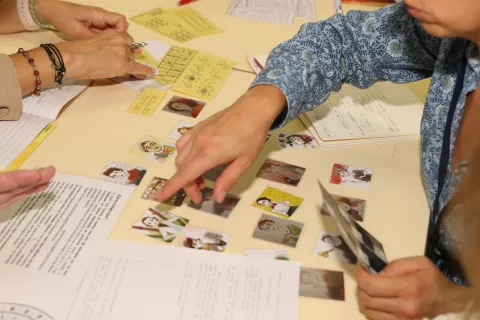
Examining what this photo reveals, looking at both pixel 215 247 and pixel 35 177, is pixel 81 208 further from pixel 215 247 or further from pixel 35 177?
pixel 215 247

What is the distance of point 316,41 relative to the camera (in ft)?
3.96

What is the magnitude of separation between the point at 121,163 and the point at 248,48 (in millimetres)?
555

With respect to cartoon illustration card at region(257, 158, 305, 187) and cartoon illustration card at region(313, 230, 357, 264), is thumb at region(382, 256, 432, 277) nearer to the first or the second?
cartoon illustration card at region(313, 230, 357, 264)

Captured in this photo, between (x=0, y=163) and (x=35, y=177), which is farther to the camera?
(x=0, y=163)

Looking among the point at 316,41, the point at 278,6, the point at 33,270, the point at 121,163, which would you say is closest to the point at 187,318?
the point at 33,270

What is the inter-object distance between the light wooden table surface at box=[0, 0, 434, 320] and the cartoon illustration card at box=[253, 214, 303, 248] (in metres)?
0.01

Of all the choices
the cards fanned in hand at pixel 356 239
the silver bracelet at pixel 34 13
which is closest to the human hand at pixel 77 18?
the silver bracelet at pixel 34 13

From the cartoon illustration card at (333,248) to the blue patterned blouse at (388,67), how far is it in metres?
0.18

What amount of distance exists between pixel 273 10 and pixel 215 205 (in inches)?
33.4

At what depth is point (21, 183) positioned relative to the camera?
93 cm

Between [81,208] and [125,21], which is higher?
[125,21]

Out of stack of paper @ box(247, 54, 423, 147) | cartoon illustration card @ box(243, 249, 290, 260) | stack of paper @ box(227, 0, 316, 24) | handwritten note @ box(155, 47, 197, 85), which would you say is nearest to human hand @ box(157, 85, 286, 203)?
cartoon illustration card @ box(243, 249, 290, 260)

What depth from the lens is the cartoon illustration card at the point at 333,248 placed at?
982 mm

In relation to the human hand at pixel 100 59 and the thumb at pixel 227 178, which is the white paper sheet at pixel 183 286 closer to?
the thumb at pixel 227 178
